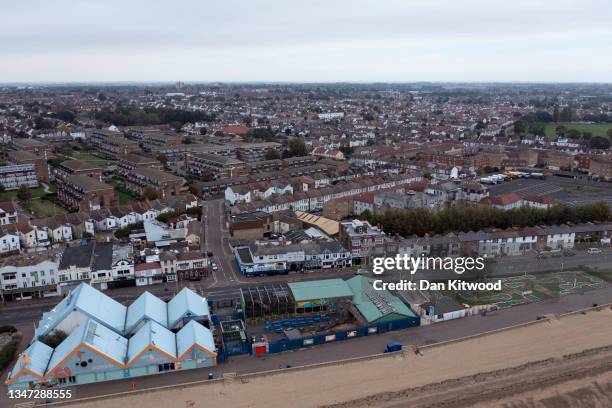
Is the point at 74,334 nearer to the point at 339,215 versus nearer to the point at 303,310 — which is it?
the point at 303,310

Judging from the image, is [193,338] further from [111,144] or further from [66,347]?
[111,144]

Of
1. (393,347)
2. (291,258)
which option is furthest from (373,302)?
(291,258)

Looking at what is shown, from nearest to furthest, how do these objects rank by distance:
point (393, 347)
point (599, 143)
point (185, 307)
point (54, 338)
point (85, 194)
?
point (54, 338), point (393, 347), point (185, 307), point (85, 194), point (599, 143)

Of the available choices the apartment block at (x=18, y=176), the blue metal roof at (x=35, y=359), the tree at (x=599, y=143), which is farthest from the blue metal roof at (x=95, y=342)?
the tree at (x=599, y=143)

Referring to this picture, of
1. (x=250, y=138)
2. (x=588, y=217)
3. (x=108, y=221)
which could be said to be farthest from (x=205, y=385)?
(x=250, y=138)

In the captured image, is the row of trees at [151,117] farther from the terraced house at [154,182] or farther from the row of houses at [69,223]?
the row of houses at [69,223]
